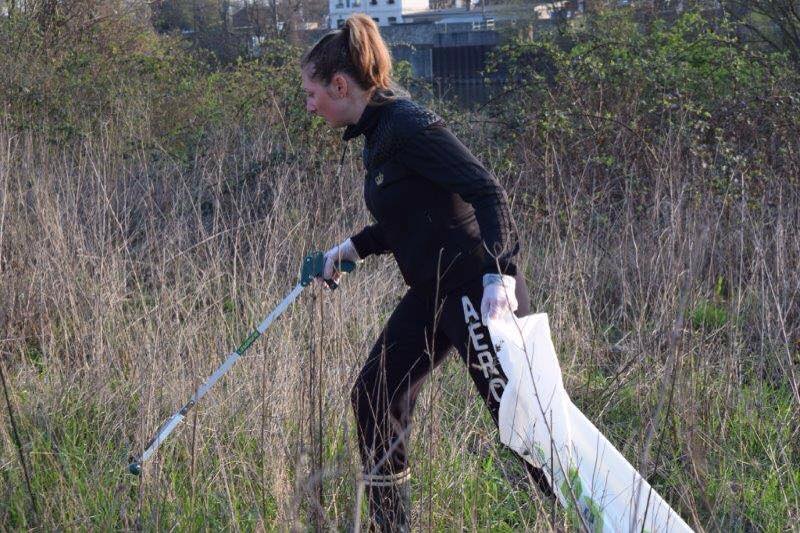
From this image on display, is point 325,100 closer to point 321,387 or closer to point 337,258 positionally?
point 337,258

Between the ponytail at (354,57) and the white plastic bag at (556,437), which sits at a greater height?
the ponytail at (354,57)

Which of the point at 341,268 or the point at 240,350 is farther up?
the point at 341,268

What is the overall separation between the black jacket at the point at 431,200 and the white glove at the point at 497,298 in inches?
1.3

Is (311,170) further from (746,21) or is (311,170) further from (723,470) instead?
(746,21)

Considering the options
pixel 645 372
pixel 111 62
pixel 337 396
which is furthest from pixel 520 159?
pixel 111 62

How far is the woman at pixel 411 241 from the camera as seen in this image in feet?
8.39

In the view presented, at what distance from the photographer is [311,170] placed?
21.4ft

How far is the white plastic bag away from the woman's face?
30.7 inches

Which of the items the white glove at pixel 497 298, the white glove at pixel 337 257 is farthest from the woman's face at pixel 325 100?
the white glove at pixel 497 298

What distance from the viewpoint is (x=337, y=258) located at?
3.05 m

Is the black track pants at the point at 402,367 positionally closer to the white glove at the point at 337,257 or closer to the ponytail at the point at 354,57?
the white glove at the point at 337,257

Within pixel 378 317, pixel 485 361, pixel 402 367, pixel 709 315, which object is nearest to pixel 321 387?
pixel 402 367

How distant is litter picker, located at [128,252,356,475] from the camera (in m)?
2.87

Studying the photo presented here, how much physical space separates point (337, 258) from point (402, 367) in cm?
48
